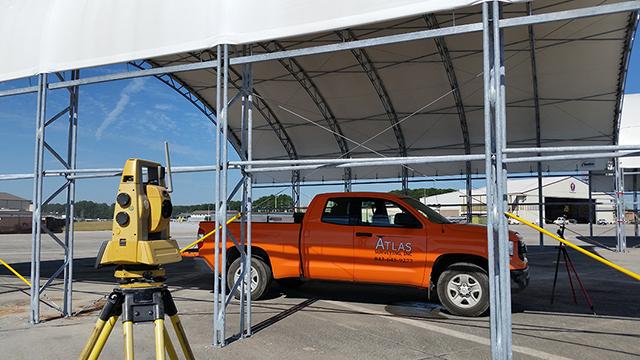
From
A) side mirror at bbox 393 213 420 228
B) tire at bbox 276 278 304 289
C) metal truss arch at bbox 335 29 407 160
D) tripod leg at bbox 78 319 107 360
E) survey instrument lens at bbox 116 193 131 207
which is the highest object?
metal truss arch at bbox 335 29 407 160

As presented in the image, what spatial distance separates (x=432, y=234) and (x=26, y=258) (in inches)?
575

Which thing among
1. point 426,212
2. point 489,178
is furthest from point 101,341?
point 426,212

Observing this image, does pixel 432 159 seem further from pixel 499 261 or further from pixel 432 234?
pixel 432 234

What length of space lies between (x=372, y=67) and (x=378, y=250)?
8591mm

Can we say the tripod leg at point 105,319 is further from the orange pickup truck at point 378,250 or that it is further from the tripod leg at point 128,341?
the orange pickup truck at point 378,250

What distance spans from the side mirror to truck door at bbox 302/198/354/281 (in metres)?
0.79

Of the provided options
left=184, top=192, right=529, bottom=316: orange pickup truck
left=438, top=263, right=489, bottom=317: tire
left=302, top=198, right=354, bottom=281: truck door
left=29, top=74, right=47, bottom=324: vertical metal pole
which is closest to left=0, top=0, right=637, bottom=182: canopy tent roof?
left=29, top=74, right=47, bottom=324: vertical metal pole

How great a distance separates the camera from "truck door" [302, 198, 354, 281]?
288 inches

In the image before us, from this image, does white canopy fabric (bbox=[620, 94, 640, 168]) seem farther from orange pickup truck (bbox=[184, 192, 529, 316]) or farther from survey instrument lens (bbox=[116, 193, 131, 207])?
survey instrument lens (bbox=[116, 193, 131, 207])

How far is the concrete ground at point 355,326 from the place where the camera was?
5.14m

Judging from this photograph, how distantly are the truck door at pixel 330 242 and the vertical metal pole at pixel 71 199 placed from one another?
3653 mm

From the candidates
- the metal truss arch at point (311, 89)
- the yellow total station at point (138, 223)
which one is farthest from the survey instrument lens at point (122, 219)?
the metal truss arch at point (311, 89)

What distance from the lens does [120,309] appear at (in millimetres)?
3160

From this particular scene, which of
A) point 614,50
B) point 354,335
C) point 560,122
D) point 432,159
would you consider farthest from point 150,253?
point 560,122
